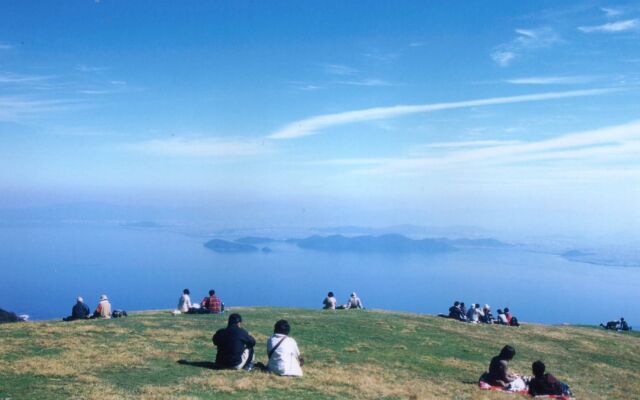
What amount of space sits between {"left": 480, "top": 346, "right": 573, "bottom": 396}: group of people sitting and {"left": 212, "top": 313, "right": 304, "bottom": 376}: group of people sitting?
7283mm

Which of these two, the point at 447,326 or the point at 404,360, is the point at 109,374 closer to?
the point at 404,360

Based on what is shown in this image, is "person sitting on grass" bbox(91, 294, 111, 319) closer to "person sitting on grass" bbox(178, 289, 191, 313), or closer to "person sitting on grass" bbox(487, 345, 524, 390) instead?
"person sitting on grass" bbox(178, 289, 191, 313)

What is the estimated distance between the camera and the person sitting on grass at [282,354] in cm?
1572

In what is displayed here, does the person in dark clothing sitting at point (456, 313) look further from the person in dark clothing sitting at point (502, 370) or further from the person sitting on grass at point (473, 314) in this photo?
the person in dark clothing sitting at point (502, 370)

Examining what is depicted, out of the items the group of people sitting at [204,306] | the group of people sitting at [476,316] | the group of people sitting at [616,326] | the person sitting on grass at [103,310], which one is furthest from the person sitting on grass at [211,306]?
the group of people sitting at [616,326]

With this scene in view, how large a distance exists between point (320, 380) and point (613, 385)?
598 inches

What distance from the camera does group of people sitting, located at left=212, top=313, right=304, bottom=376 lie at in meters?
15.7

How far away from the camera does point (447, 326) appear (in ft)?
110

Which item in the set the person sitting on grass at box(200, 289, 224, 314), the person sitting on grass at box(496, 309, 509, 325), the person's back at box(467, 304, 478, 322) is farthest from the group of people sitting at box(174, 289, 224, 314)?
the person sitting on grass at box(496, 309, 509, 325)

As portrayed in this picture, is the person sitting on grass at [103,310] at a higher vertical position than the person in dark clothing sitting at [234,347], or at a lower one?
lower

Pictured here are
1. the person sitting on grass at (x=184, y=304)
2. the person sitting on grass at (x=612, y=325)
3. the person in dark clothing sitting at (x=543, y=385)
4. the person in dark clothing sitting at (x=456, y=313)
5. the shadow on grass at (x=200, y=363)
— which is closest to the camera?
the person in dark clothing sitting at (x=543, y=385)

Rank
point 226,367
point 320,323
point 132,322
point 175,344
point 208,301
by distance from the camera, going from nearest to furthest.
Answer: point 226,367, point 175,344, point 132,322, point 320,323, point 208,301

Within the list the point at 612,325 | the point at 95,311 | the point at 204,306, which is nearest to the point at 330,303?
the point at 204,306

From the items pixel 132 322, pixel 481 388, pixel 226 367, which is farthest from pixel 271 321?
pixel 481 388
